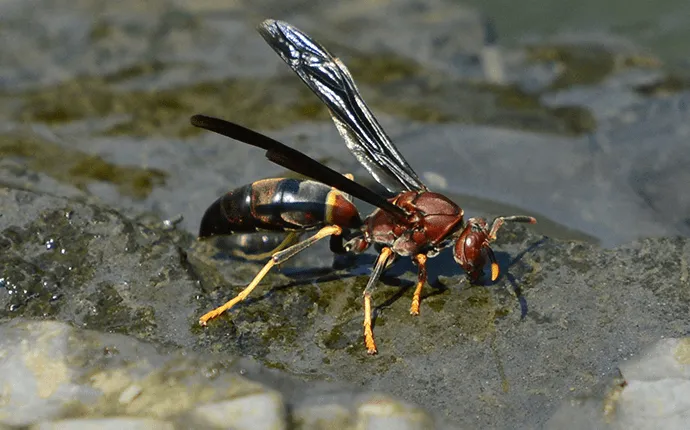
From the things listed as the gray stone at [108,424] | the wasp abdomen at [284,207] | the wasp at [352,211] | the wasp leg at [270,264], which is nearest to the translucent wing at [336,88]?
the wasp at [352,211]

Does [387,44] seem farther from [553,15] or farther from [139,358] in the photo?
[139,358]

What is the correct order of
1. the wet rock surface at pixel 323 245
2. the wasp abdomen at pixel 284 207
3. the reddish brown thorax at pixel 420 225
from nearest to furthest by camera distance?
the wet rock surface at pixel 323 245 < the reddish brown thorax at pixel 420 225 < the wasp abdomen at pixel 284 207

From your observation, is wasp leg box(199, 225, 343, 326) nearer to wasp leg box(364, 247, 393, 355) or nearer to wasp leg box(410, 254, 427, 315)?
wasp leg box(364, 247, 393, 355)

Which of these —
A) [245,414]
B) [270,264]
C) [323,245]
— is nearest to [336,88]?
[323,245]

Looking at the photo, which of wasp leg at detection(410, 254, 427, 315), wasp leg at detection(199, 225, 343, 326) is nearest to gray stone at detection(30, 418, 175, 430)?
wasp leg at detection(199, 225, 343, 326)

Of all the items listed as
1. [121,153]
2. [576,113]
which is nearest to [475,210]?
[576,113]

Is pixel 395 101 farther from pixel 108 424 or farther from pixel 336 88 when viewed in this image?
pixel 108 424

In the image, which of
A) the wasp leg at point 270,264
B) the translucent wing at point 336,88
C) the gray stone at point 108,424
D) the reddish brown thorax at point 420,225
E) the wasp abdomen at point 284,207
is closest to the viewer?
the gray stone at point 108,424

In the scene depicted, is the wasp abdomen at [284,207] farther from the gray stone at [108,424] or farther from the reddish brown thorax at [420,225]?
the gray stone at [108,424]
